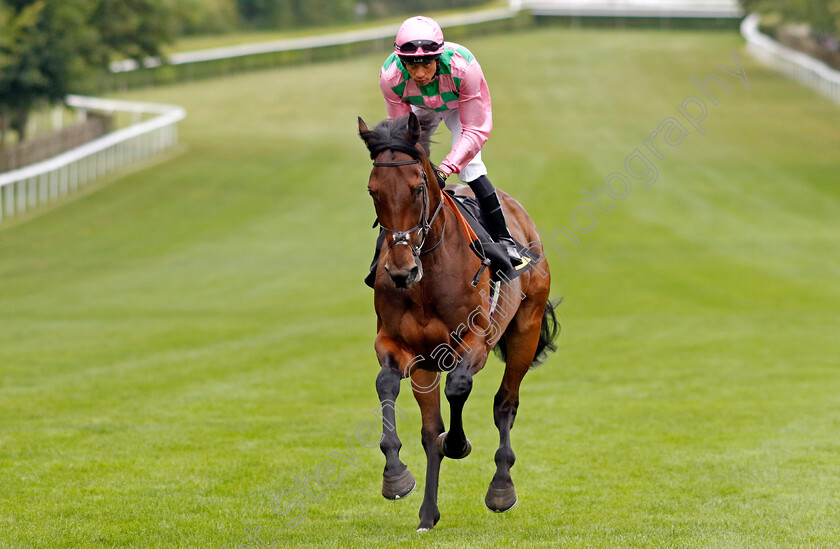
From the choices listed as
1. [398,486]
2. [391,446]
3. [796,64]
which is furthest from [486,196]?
[796,64]

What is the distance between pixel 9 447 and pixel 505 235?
488cm

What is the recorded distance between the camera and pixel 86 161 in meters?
32.6

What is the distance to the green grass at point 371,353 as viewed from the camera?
286 inches

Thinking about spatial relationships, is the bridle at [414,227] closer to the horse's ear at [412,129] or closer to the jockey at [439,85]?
the horse's ear at [412,129]

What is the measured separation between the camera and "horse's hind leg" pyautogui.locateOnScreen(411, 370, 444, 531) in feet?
Answer: 22.1

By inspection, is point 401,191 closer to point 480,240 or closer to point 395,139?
point 395,139

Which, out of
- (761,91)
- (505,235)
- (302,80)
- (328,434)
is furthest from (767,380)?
(302,80)

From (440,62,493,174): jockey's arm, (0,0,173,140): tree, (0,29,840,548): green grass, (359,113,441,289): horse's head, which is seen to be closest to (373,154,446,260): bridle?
(359,113,441,289): horse's head

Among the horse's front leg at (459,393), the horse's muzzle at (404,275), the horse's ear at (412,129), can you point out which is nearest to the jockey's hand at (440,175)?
the horse's ear at (412,129)

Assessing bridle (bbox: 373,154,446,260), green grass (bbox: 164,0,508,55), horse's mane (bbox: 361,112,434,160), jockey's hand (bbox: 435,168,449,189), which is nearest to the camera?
bridle (bbox: 373,154,446,260)

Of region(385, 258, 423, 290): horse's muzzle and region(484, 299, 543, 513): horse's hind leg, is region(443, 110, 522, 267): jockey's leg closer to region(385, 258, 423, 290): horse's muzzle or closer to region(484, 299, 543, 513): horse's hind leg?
region(484, 299, 543, 513): horse's hind leg

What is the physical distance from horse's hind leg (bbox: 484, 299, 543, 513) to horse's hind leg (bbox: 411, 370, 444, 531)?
1.31 ft

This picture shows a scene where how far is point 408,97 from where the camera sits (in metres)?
6.90

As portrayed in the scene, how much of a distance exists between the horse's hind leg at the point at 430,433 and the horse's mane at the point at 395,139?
1.50 meters
